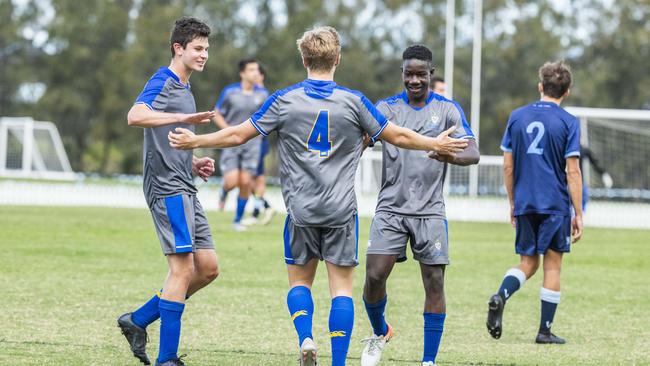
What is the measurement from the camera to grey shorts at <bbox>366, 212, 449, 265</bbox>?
23.5 ft

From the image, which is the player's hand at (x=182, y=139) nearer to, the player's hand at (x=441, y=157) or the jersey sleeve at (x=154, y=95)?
the jersey sleeve at (x=154, y=95)

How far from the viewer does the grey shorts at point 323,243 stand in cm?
650

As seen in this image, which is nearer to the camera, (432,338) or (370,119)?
(370,119)

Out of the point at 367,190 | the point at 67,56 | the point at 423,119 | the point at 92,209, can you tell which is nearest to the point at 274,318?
the point at 423,119

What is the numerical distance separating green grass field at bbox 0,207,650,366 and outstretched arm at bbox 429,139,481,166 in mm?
1473

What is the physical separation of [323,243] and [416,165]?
106 cm

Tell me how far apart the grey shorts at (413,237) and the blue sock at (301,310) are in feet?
2.70

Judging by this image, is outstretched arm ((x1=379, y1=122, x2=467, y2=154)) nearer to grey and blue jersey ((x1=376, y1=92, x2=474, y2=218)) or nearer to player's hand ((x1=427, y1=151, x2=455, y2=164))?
player's hand ((x1=427, y1=151, x2=455, y2=164))

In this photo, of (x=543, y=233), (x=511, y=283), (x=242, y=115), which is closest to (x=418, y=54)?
(x=543, y=233)

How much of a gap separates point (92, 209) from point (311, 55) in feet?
57.0

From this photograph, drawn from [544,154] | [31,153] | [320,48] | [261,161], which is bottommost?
[31,153]

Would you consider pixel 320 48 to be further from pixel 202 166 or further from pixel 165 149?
pixel 202 166

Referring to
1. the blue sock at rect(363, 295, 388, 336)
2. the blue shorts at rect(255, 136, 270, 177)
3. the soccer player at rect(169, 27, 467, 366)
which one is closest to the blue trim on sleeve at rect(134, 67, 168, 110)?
the soccer player at rect(169, 27, 467, 366)

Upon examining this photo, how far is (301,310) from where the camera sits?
21.4 ft
